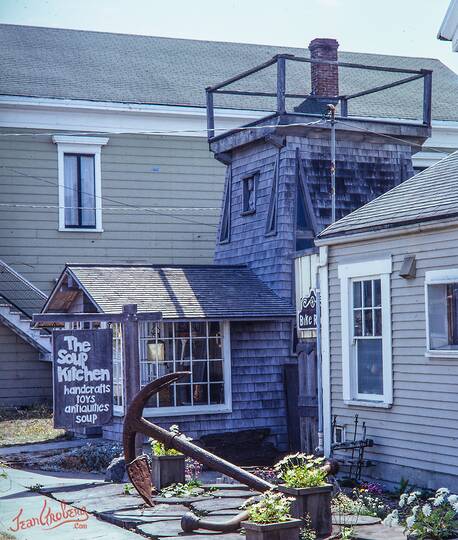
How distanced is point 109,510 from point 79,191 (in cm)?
1482

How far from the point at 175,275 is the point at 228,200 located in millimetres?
3258

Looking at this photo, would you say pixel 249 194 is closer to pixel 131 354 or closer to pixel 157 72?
pixel 157 72

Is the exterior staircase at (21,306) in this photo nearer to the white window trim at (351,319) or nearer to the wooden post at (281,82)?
the wooden post at (281,82)

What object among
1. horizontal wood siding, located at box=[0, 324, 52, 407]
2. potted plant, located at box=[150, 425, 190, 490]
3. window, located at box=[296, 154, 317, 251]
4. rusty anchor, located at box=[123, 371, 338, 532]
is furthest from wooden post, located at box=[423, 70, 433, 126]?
rusty anchor, located at box=[123, 371, 338, 532]

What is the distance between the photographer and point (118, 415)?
752 inches

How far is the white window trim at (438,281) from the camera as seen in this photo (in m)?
13.7

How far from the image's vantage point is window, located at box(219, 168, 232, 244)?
23.4 metres

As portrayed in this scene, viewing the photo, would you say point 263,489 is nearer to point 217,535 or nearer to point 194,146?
point 217,535

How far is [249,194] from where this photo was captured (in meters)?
22.7

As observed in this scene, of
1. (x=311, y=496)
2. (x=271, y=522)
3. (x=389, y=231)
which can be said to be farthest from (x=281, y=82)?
(x=271, y=522)

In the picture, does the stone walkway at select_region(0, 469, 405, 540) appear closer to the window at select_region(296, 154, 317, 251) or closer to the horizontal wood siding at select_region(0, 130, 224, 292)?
the window at select_region(296, 154, 317, 251)

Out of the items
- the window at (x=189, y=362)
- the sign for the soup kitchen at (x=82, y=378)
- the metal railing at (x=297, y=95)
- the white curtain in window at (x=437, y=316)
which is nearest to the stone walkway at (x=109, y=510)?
the sign for the soup kitchen at (x=82, y=378)

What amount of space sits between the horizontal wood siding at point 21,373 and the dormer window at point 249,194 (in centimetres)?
645

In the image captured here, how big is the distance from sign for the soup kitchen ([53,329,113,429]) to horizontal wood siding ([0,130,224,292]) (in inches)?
400
